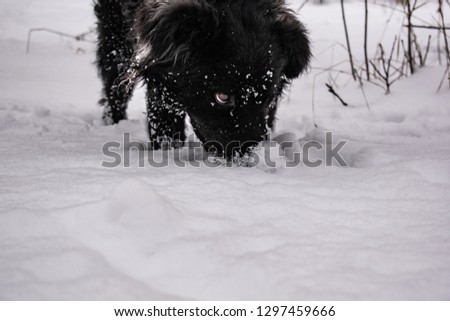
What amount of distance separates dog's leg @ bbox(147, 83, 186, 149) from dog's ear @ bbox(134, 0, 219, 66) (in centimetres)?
37

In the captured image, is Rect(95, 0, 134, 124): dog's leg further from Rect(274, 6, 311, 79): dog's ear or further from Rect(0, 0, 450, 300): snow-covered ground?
Rect(274, 6, 311, 79): dog's ear

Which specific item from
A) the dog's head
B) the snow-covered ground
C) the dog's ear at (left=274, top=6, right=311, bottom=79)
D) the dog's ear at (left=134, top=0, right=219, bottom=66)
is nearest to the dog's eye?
the dog's head

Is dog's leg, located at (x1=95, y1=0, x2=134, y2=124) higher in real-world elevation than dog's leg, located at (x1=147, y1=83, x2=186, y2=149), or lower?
higher

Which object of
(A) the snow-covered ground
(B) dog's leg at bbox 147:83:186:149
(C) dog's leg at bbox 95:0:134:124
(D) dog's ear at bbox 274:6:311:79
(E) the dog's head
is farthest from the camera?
(C) dog's leg at bbox 95:0:134:124

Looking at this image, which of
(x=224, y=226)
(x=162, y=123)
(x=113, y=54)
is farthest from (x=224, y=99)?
(x=113, y=54)

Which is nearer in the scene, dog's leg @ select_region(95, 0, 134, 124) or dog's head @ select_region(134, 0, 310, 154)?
dog's head @ select_region(134, 0, 310, 154)

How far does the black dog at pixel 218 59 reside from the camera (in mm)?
1950

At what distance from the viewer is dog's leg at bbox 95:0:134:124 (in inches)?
113

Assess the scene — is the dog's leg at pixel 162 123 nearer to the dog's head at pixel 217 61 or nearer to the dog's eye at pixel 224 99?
the dog's head at pixel 217 61

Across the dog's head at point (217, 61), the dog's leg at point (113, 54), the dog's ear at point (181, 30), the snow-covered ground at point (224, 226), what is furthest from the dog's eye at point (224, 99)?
the dog's leg at point (113, 54)

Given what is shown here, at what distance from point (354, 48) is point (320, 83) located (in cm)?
110

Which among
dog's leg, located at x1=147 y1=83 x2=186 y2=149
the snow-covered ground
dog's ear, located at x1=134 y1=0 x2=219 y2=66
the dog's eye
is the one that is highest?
dog's ear, located at x1=134 y1=0 x2=219 y2=66

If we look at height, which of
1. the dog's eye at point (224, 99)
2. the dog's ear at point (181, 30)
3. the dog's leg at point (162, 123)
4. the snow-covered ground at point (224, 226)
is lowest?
the snow-covered ground at point (224, 226)

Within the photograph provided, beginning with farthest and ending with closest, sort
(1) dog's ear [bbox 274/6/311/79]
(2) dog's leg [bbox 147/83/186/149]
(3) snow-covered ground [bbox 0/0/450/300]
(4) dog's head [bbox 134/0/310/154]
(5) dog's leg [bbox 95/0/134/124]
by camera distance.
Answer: (5) dog's leg [bbox 95/0/134/124]
(2) dog's leg [bbox 147/83/186/149]
(1) dog's ear [bbox 274/6/311/79]
(4) dog's head [bbox 134/0/310/154]
(3) snow-covered ground [bbox 0/0/450/300]
